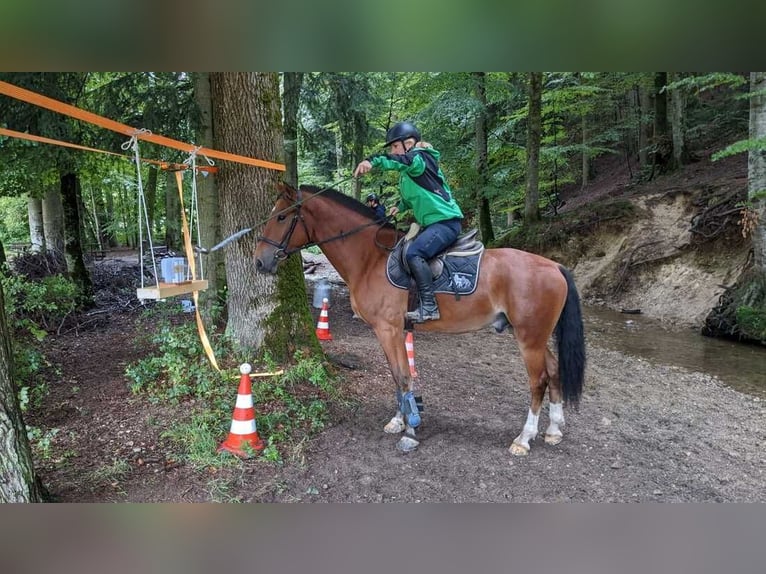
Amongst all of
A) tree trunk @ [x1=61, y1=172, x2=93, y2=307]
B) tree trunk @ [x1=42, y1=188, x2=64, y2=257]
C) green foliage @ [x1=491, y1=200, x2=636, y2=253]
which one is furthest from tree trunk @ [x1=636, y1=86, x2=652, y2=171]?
tree trunk @ [x1=42, y1=188, x2=64, y2=257]

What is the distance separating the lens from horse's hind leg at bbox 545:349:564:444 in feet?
14.0

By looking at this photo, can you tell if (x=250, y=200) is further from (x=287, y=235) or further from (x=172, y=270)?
(x=172, y=270)

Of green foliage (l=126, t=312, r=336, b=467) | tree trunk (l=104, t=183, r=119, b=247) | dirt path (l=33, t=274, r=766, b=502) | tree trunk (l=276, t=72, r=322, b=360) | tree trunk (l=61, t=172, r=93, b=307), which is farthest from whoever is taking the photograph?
tree trunk (l=104, t=183, r=119, b=247)

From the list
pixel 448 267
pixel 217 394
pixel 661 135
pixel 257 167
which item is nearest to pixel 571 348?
pixel 448 267

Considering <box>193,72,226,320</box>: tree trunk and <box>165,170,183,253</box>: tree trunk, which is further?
<box>165,170,183,253</box>: tree trunk

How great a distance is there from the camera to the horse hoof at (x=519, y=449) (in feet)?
13.0

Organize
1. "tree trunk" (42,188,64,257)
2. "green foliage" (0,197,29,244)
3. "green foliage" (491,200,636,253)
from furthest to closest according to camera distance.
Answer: "green foliage" (0,197,29,244) < "green foliage" (491,200,636,253) < "tree trunk" (42,188,64,257)

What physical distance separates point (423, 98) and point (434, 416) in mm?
11073

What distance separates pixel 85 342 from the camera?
22.5ft

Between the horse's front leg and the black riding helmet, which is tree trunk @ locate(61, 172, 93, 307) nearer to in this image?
the horse's front leg

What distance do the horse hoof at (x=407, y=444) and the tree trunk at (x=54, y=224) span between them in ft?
32.0

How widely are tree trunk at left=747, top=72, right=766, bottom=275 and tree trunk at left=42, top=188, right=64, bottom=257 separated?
14.0m

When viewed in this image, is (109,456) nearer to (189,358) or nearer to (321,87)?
(189,358)
